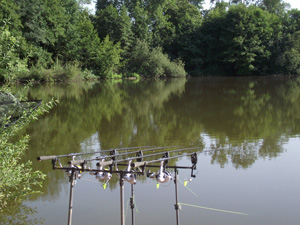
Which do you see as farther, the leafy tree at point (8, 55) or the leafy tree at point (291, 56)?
the leafy tree at point (291, 56)

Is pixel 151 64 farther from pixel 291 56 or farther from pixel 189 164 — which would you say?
pixel 189 164

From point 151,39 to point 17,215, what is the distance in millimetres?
53534

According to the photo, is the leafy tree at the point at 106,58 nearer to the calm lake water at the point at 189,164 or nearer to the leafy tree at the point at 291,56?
the leafy tree at the point at 291,56

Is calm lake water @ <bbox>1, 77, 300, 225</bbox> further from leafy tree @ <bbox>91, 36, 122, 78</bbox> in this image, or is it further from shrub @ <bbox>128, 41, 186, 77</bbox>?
shrub @ <bbox>128, 41, 186, 77</bbox>

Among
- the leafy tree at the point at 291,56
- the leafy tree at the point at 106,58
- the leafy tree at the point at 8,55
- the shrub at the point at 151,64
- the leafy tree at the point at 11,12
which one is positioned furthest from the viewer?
the leafy tree at the point at 291,56

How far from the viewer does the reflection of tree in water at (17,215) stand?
5.27m

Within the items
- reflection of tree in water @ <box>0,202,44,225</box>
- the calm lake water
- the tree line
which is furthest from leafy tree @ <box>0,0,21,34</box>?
reflection of tree in water @ <box>0,202,44,225</box>

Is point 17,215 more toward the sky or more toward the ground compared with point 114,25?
more toward the ground

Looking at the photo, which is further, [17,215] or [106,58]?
[106,58]

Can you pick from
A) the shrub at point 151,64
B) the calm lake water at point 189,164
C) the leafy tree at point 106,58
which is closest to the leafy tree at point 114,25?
the shrub at point 151,64

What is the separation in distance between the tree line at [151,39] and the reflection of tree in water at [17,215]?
35.7 metres

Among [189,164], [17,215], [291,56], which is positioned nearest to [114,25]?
[291,56]

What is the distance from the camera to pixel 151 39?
57.3 m

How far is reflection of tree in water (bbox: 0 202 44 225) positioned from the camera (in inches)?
207
